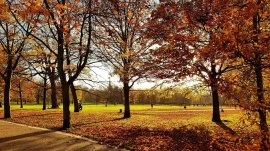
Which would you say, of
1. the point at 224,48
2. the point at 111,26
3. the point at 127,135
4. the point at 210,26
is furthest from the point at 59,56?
the point at 224,48

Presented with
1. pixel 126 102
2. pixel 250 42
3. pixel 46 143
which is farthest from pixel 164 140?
pixel 126 102

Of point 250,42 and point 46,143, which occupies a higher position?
point 250,42

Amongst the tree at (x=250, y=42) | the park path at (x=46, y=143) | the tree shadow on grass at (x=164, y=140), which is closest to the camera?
the tree at (x=250, y=42)

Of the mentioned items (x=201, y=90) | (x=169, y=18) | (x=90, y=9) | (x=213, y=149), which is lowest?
(x=213, y=149)

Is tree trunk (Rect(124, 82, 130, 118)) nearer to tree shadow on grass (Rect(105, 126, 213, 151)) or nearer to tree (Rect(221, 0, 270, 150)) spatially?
tree shadow on grass (Rect(105, 126, 213, 151))

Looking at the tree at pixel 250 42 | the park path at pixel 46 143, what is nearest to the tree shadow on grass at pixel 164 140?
the park path at pixel 46 143

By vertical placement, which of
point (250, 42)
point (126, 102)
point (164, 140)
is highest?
point (250, 42)

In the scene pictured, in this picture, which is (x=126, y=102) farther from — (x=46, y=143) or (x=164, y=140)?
(x=46, y=143)

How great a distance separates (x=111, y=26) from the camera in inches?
1033

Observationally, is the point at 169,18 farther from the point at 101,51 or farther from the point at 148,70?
the point at 101,51

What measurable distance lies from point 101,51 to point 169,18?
1653 cm

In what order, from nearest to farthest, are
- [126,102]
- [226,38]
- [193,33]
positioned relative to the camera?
[226,38], [193,33], [126,102]

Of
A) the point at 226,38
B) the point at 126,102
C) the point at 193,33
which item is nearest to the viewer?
the point at 226,38

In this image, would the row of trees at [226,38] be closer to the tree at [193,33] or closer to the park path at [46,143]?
the tree at [193,33]
